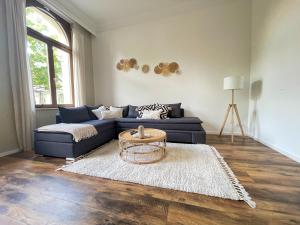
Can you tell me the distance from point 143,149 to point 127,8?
3.35m

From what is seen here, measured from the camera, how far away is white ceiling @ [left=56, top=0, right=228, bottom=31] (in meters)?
3.55

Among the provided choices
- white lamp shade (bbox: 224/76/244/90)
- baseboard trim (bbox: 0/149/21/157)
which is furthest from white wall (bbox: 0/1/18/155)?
white lamp shade (bbox: 224/76/244/90)

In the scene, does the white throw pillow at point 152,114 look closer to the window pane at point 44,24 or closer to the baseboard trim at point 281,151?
the baseboard trim at point 281,151

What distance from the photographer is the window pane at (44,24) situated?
10.5 ft

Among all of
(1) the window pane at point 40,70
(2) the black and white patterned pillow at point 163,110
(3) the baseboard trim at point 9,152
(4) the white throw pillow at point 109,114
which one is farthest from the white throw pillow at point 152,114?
(3) the baseboard trim at point 9,152

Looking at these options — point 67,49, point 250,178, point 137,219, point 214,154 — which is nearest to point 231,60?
point 214,154

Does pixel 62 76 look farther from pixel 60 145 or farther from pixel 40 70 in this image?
pixel 60 145

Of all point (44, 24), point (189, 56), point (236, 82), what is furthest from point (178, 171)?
point (44, 24)

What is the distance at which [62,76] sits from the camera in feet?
13.3

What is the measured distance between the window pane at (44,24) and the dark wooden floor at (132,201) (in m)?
2.90

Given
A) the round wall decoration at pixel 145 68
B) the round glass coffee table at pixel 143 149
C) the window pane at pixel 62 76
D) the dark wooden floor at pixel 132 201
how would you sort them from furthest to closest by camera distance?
the round wall decoration at pixel 145 68 < the window pane at pixel 62 76 < the round glass coffee table at pixel 143 149 < the dark wooden floor at pixel 132 201

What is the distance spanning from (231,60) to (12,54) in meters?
4.34

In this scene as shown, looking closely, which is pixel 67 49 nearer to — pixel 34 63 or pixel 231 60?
pixel 34 63

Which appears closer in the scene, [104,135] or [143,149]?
[143,149]
